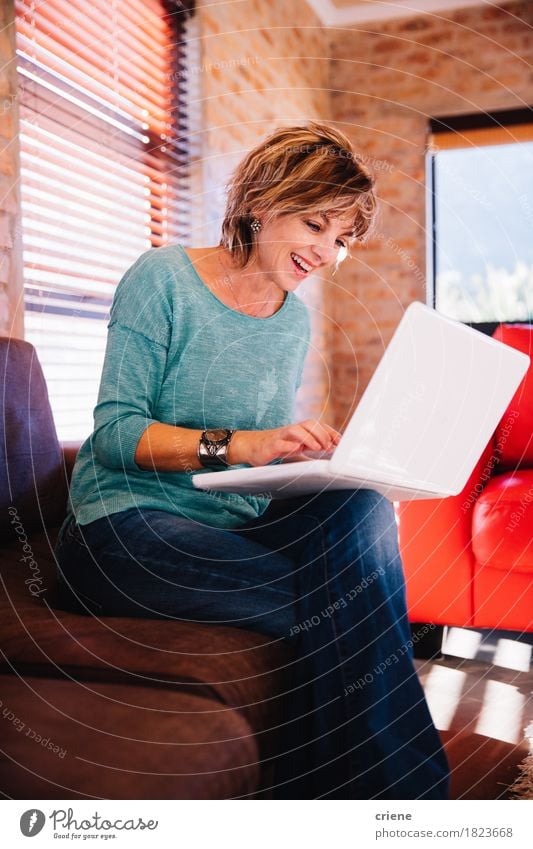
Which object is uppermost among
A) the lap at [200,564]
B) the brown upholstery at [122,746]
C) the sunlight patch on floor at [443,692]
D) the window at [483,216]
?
the window at [483,216]

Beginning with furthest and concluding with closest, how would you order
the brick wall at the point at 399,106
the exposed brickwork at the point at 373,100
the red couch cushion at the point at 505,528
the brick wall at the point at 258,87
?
the brick wall at the point at 399,106, the exposed brickwork at the point at 373,100, the brick wall at the point at 258,87, the red couch cushion at the point at 505,528

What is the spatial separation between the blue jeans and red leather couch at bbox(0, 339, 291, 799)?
0.10 ft

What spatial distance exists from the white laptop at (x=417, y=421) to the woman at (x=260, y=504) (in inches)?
2.5

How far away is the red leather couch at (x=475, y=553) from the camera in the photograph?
4.84 feet

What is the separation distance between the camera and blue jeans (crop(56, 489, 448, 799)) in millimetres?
773

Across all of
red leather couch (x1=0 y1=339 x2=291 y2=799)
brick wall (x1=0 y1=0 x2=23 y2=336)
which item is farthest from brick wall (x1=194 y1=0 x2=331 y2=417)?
red leather couch (x1=0 y1=339 x2=291 y2=799)

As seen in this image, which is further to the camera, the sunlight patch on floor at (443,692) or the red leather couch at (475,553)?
the red leather couch at (475,553)

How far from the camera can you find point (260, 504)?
108cm

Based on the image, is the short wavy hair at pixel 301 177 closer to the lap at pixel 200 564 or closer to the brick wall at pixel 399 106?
the lap at pixel 200 564

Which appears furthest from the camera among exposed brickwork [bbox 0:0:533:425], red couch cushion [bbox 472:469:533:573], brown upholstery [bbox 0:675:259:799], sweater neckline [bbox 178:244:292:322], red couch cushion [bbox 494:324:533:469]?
exposed brickwork [bbox 0:0:533:425]

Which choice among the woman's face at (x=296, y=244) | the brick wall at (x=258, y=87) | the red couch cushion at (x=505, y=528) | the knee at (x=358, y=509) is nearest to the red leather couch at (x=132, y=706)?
the knee at (x=358, y=509)

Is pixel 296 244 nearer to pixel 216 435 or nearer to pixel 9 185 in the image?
pixel 216 435

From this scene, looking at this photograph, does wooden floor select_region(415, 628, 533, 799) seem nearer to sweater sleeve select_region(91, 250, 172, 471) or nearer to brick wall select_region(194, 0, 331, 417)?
sweater sleeve select_region(91, 250, 172, 471)

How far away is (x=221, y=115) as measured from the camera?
7.48 feet
